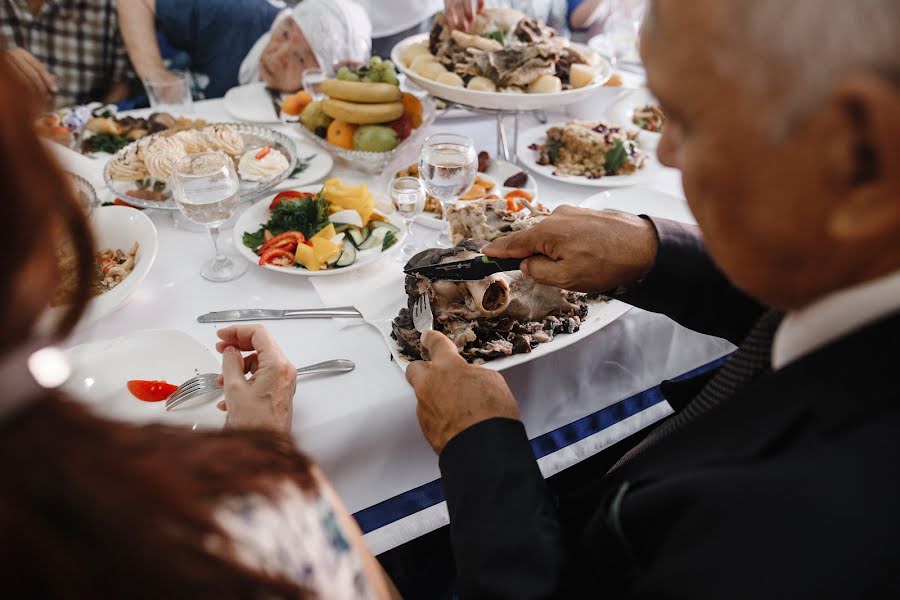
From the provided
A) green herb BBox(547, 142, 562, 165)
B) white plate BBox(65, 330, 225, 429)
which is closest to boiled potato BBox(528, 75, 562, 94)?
green herb BBox(547, 142, 562, 165)

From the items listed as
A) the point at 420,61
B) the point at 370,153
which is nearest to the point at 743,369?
the point at 370,153

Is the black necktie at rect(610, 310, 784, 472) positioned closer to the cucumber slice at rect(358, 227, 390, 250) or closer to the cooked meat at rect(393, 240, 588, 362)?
the cooked meat at rect(393, 240, 588, 362)

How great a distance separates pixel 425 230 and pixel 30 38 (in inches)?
115

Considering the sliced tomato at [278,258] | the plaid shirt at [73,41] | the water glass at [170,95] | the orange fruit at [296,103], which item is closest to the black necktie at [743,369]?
the sliced tomato at [278,258]

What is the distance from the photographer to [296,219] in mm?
1679

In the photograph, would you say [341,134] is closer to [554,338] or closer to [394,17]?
[554,338]

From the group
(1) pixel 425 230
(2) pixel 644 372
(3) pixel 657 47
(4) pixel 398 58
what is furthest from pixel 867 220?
(4) pixel 398 58

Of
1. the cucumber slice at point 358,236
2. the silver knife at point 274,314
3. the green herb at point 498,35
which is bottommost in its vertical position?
the silver knife at point 274,314

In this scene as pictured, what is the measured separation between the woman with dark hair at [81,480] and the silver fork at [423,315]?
72 centimetres

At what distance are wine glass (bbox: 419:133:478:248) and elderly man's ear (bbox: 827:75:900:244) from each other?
109cm

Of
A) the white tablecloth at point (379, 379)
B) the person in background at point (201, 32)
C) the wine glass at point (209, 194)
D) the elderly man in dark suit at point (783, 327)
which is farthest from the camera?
the person in background at point (201, 32)

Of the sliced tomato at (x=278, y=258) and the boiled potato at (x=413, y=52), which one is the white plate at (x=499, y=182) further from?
the boiled potato at (x=413, y=52)

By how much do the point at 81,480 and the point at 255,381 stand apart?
69 cm

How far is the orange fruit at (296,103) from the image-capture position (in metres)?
2.40
